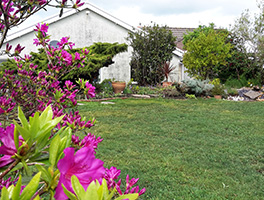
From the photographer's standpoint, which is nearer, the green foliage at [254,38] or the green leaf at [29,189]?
the green leaf at [29,189]

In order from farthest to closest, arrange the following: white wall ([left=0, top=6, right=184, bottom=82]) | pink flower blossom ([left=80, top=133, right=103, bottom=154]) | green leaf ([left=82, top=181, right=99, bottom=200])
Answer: white wall ([left=0, top=6, right=184, bottom=82]) < pink flower blossom ([left=80, top=133, right=103, bottom=154]) < green leaf ([left=82, top=181, right=99, bottom=200])

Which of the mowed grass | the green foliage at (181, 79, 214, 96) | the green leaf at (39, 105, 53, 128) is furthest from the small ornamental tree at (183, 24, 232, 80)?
the green leaf at (39, 105, 53, 128)

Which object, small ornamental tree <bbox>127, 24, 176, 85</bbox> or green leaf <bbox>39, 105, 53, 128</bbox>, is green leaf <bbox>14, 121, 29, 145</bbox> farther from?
small ornamental tree <bbox>127, 24, 176, 85</bbox>

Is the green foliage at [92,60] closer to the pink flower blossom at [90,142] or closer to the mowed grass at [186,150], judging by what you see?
the mowed grass at [186,150]

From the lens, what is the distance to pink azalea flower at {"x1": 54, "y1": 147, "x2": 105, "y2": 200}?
0.61m

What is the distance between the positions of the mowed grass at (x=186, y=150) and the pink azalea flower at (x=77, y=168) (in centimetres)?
289

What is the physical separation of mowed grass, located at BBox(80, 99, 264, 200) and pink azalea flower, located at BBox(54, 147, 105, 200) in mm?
2893

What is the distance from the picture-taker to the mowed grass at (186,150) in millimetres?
3789

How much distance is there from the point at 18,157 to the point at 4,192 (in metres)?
0.14

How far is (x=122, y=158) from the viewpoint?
15.7 feet

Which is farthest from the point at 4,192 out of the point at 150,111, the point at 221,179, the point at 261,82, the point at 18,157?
the point at 261,82

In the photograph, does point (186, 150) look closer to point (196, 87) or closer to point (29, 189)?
point (29, 189)

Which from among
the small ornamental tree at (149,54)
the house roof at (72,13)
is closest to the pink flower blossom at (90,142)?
the house roof at (72,13)

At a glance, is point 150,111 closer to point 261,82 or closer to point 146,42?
point 146,42
